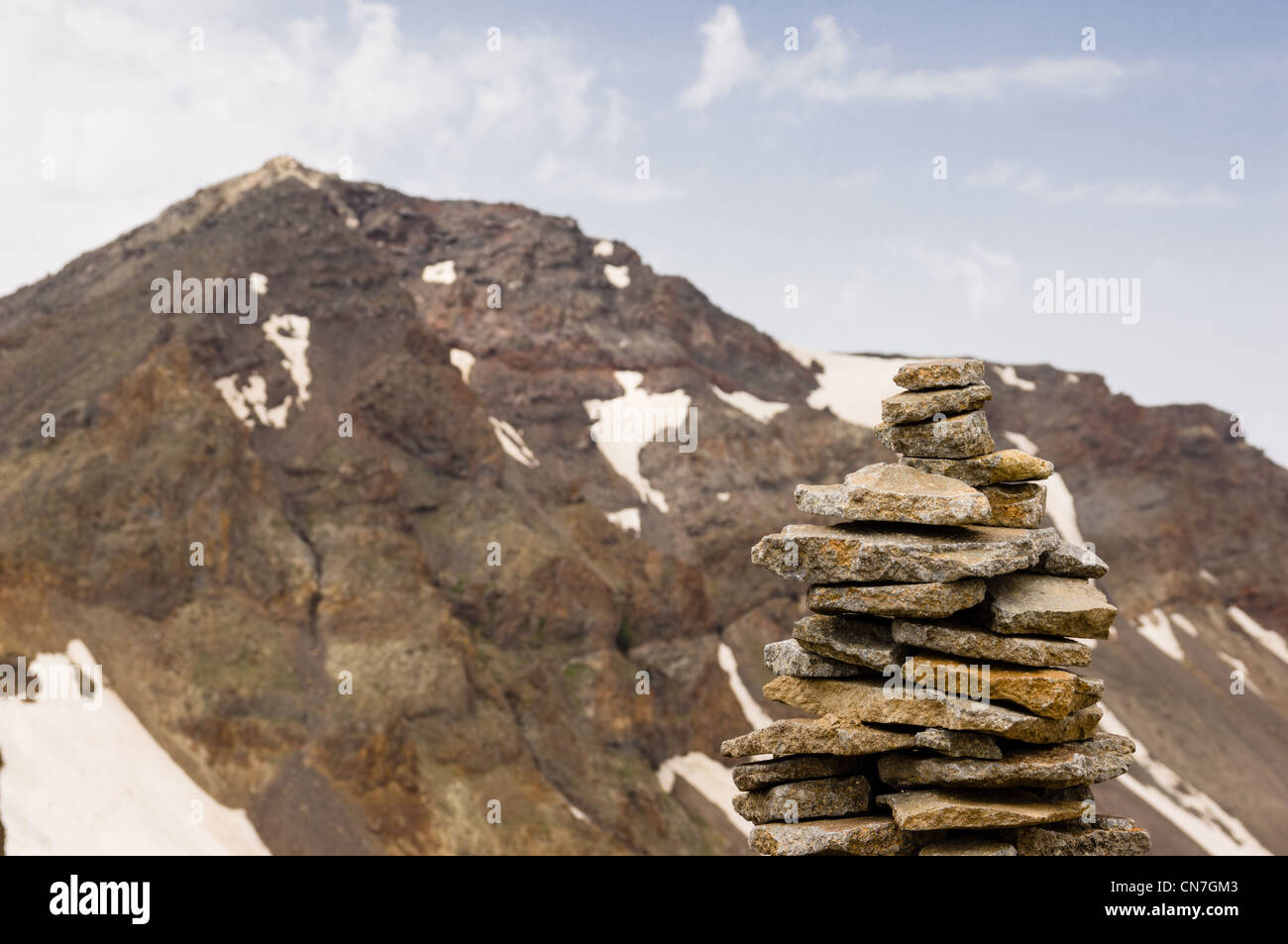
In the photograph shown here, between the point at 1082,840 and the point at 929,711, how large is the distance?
7.04 feet

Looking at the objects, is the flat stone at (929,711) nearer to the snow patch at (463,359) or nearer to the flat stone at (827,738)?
the flat stone at (827,738)

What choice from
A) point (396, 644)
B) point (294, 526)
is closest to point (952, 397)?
point (396, 644)

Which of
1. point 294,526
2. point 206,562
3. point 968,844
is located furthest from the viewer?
point 294,526

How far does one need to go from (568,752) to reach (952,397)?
66757mm

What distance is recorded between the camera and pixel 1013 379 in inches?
6727

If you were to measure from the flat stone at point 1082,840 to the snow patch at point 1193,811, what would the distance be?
104 metres

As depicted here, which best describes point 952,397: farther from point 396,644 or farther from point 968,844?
point 396,644

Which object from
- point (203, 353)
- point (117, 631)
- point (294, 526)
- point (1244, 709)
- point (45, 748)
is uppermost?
point (203, 353)

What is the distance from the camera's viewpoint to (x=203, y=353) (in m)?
86.1

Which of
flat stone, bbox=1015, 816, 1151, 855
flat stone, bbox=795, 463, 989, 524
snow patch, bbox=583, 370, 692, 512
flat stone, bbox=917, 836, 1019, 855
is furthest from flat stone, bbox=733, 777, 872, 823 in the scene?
snow patch, bbox=583, 370, 692, 512

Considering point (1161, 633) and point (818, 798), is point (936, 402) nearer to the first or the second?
point (818, 798)

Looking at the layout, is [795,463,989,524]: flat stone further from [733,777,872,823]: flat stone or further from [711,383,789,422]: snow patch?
[711,383,789,422]: snow patch

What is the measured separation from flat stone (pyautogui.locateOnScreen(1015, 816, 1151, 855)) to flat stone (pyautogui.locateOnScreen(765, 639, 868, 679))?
103 inches

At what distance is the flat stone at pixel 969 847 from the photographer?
12.4m
